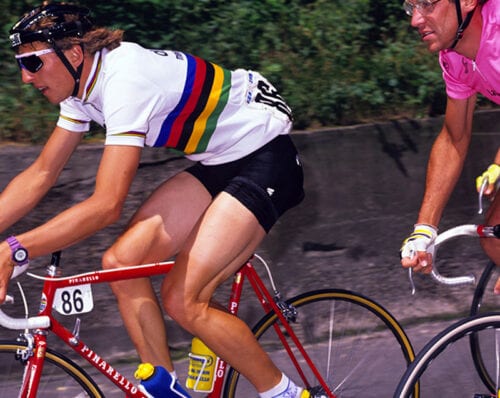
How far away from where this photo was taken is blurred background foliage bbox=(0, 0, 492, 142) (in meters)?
6.56

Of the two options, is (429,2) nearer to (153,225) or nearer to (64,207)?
(153,225)

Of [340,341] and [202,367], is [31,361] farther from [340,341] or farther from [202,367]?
[340,341]

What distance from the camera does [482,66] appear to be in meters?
4.10

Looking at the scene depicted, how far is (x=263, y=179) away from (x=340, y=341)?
111 cm

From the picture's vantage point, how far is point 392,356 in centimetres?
498

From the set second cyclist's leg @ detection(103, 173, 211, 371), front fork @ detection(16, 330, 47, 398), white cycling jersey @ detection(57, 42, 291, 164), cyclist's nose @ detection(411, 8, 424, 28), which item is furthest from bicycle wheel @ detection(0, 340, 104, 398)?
cyclist's nose @ detection(411, 8, 424, 28)

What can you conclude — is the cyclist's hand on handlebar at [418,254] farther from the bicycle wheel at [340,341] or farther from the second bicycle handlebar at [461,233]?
the bicycle wheel at [340,341]

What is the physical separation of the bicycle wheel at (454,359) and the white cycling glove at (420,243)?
1.12 feet

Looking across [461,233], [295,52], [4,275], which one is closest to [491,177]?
[461,233]

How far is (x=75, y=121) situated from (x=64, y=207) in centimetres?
141

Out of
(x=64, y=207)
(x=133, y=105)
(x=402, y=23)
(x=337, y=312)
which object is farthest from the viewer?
(x=402, y=23)

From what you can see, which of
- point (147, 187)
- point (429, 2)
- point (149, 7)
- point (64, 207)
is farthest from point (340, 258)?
point (429, 2)

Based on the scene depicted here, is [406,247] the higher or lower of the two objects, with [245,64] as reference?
higher

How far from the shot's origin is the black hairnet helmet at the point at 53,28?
12.8 feet
